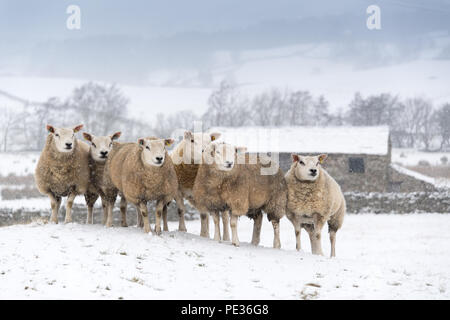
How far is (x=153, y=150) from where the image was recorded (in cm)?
983

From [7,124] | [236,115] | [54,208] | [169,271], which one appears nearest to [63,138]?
[54,208]

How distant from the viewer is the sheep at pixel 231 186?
33.7 ft

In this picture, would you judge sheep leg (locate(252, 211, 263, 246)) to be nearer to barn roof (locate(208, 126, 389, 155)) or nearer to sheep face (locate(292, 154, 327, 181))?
sheep face (locate(292, 154, 327, 181))

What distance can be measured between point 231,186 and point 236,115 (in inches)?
2117

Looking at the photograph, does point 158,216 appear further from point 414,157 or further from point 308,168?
point 414,157

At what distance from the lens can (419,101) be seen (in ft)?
217

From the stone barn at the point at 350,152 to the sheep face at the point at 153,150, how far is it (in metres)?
24.0

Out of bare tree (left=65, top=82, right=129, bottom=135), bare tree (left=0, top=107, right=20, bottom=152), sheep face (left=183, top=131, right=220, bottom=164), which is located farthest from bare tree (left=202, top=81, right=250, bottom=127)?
sheep face (left=183, top=131, right=220, bottom=164)

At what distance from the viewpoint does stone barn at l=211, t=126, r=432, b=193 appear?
35531 millimetres

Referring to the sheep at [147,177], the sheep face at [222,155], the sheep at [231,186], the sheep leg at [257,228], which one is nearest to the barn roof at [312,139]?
the sheep leg at [257,228]

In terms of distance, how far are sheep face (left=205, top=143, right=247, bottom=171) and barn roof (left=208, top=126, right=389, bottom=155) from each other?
86.0 ft

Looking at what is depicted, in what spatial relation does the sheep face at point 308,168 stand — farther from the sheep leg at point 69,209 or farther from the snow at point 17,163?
the snow at point 17,163

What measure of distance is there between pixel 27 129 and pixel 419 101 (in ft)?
155

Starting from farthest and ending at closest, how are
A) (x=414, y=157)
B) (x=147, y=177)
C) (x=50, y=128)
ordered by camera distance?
1. (x=414, y=157)
2. (x=50, y=128)
3. (x=147, y=177)
